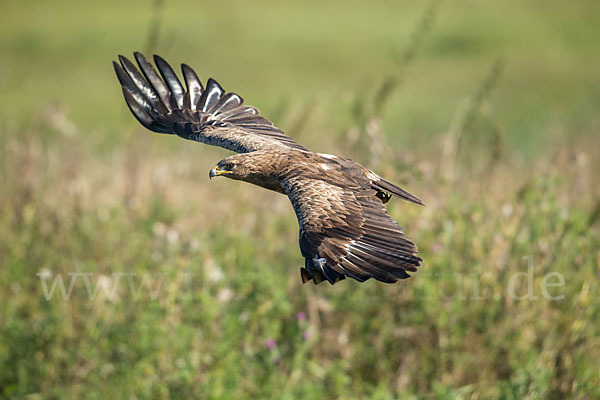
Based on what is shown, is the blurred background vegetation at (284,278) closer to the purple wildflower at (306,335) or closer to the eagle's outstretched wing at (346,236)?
the purple wildflower at (306,335)

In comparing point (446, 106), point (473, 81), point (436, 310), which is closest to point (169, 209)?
point (436, 310)

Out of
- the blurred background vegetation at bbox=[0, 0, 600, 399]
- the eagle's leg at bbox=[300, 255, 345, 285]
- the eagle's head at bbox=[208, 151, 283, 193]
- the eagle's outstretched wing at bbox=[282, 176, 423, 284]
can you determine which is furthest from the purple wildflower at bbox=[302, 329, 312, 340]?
the eagle's leg at bbox=[300, 255, 345, 285]

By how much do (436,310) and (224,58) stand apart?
1620 cm

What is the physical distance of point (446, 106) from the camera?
17.8m

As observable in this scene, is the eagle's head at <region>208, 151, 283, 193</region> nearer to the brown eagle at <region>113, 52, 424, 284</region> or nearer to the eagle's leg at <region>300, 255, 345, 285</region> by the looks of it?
the brown eagle at <region>113, 52, 424, 284</region>

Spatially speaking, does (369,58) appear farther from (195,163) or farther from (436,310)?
(436,310)

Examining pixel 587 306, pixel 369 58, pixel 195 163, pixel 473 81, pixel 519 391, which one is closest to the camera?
pixel 519 391

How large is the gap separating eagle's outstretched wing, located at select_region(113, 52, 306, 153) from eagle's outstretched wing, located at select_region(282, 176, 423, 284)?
3.51 feet

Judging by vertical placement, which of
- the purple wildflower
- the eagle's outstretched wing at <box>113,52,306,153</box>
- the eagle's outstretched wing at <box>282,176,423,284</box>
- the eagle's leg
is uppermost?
the eagle's outstretched wing at <box>113,52,306,153</box>

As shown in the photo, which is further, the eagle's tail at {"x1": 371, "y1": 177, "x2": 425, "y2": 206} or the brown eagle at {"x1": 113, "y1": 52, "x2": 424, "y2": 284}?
the eagle's tail at {"x1": 371, "y1": 177, "x2": 425, "y2": 206}

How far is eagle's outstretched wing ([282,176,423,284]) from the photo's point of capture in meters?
3.92

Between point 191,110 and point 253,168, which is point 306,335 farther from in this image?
point 191,110

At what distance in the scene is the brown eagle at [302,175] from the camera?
4012 mm

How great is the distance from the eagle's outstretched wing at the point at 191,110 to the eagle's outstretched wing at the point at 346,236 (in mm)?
1071
